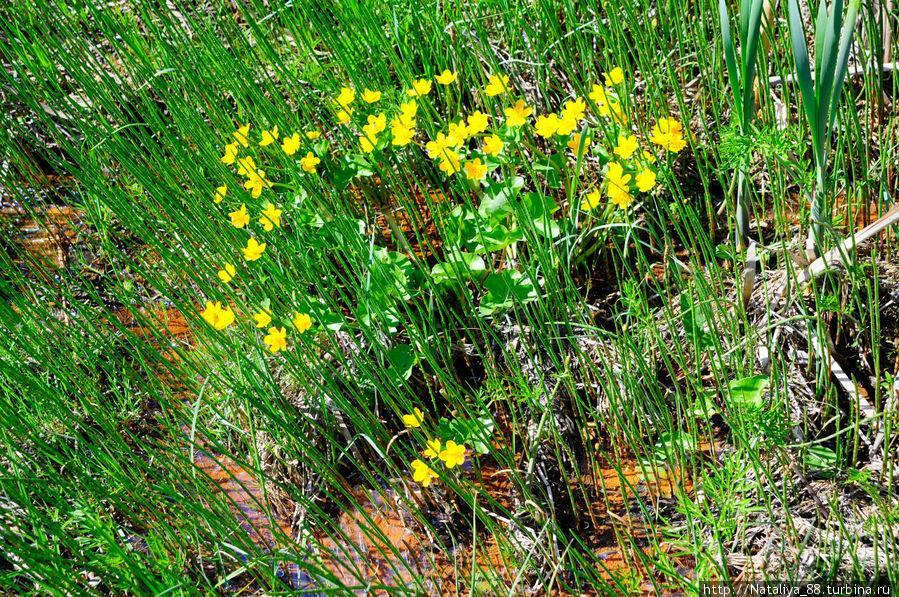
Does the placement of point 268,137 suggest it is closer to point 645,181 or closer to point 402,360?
point 402,360

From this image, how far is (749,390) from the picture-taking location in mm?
1244

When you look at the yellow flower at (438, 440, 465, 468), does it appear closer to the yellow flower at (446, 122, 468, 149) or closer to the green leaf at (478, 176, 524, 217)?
the green leaf at (478, 176, 524, 217)

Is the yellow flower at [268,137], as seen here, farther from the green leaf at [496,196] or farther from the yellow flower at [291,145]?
the green leaf at [496,196]

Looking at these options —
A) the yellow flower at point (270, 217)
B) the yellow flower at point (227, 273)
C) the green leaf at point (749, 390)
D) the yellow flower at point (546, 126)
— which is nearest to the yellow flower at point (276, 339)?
the yellow flower at point (227, 273)

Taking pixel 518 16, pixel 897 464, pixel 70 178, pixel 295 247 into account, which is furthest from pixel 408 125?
pixel 70 178

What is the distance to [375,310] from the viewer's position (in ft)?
5.06

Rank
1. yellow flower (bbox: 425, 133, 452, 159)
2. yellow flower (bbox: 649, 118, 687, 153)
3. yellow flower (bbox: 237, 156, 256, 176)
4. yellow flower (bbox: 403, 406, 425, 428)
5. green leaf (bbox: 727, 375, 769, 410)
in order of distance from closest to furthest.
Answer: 1. green leaf (bbox: 727, 375, 769, 410)
2. yellow flower (bbox: 403, 406, 425, 428)
3. yellow flower (bbox: 649, 118, 687, 153)
4. yellow flower (bbox: 425, 133, 452, 159)
5. yellow flower (bbox: 237, 156, 256, 176)

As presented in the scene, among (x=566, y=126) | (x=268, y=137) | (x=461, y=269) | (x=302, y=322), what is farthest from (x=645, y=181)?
(x=268, y=137)

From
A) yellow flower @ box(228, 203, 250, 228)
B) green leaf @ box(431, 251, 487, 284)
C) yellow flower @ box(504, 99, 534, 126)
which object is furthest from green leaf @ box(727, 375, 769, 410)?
yellow flower @ box(228, 203, 250, 228)

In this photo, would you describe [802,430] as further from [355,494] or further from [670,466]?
[355,494]

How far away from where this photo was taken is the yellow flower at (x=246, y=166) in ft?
5.56

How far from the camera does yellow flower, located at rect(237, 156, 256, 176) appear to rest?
5.56 ft

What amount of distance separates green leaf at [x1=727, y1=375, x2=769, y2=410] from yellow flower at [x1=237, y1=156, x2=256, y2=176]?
3.90ft

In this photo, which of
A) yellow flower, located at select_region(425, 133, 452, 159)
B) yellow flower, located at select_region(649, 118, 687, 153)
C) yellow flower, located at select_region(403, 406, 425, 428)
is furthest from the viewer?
yellow flower, located at select_region(425, 133, 452, 159)
